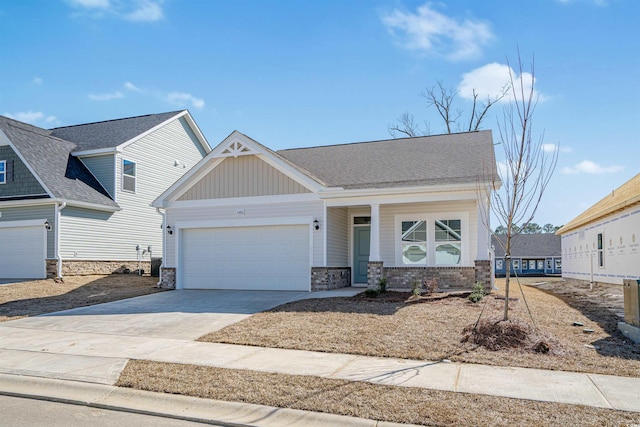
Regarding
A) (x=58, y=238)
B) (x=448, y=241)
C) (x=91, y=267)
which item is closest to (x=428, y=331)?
(x=448, y=241)

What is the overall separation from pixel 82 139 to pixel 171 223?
10.4m

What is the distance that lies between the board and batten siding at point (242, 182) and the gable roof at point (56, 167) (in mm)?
5900

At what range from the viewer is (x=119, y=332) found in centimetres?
1039

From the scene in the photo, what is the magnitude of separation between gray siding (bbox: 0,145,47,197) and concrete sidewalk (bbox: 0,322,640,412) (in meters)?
11.8

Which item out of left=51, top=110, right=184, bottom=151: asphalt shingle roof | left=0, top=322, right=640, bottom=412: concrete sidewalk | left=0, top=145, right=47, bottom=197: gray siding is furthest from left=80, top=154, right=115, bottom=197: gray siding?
left=0, top=322, right=640, bottom=412: concrete sidewalk

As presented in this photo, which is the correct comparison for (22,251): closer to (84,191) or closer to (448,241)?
(84,191)

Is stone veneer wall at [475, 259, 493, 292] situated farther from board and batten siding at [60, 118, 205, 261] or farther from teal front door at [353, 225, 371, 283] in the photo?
board and batten siding at [60, 118, 205, 261]

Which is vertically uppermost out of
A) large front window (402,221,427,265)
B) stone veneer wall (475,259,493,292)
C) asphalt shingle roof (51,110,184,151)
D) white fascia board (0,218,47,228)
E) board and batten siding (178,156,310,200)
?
asphalt shingle roof (51,110,184,151)

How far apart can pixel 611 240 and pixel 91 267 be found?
2024cm

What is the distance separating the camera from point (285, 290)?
16.2 metres

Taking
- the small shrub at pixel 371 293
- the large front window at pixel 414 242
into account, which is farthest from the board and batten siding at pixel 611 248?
the small shrub at pixel 371 293

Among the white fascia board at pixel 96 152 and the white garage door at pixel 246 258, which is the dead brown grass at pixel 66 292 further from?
the white fascia board at pixel 96 152

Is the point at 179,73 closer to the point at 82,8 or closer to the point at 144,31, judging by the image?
the point at 144,31

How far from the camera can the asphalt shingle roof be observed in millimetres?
23594
